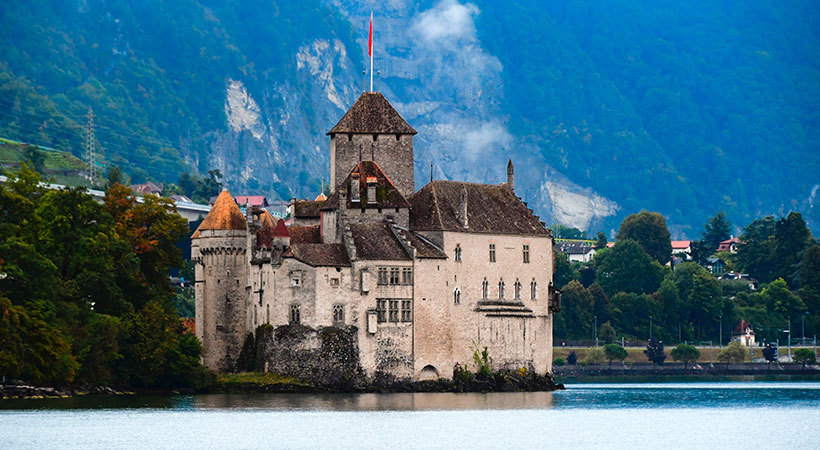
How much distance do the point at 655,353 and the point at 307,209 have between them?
6799 cm

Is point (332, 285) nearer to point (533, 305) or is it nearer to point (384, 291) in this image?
point (384, 291)

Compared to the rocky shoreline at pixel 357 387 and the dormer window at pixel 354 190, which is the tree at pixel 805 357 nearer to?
the rocky shoreline at pixel 357 387

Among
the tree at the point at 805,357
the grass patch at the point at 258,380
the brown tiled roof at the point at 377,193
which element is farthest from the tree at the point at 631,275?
the grass patch at the point at 258,380

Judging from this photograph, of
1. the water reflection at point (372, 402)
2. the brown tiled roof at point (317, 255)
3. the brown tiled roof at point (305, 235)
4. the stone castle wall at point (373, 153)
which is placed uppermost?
the stone castle wall at point (373, 153)

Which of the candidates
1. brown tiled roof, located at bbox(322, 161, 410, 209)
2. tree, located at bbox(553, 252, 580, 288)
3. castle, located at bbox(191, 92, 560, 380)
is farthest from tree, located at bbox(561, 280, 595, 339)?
brown tiled roof, located at bbox(322, 161, 410, 209)

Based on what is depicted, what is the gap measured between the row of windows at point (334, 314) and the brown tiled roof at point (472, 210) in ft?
24.2

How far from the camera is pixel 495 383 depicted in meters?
106

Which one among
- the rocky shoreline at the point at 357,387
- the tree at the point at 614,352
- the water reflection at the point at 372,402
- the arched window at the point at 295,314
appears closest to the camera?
the water reflection at the point at 372,402

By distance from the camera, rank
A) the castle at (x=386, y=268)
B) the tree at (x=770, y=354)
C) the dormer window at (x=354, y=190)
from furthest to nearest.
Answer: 1. the tree at (x=770, y=354)
2. the dormer window at (x=354, y=190)
3. the castle at (x=386, y=268)

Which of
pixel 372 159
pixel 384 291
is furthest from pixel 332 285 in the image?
pixel 372 159

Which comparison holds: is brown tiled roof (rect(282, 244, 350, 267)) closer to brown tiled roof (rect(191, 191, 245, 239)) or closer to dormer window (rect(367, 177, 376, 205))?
dormer window (rect(367, 177, 376, 205))

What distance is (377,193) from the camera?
103 meters

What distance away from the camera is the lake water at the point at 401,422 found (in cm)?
7131

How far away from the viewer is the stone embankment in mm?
161375
